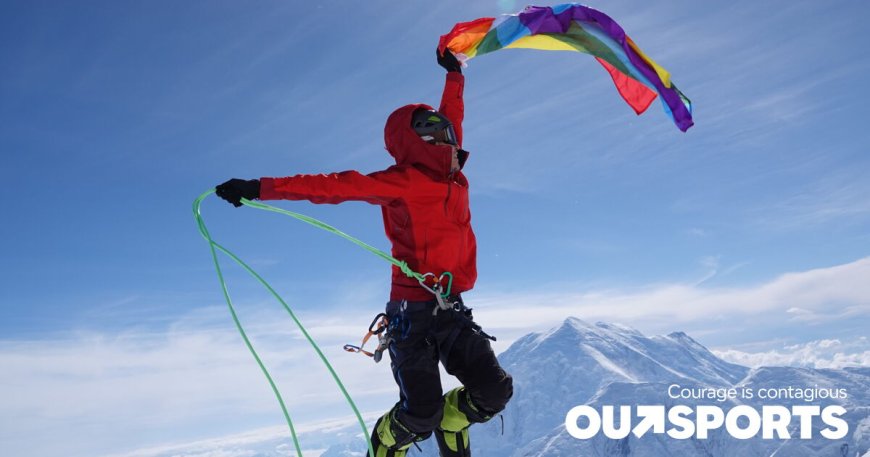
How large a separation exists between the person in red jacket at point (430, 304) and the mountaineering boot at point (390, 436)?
1cm

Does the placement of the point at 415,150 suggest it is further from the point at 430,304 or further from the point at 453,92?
the point at 430,304

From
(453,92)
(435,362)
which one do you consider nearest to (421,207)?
(435,362)

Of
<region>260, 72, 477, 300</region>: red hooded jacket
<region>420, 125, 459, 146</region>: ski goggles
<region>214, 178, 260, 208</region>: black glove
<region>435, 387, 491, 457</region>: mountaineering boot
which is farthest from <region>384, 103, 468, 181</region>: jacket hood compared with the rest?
→ <region>435, 387, 491, 457</region>: mountaineering boot

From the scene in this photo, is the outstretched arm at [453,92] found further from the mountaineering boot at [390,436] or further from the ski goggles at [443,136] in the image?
the mountaineering boot at [390,436]

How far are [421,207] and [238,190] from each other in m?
2.01

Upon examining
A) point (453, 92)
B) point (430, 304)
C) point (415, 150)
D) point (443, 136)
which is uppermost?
point (453, 92)

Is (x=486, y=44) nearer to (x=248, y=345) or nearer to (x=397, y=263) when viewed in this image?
(x=397, y=263)

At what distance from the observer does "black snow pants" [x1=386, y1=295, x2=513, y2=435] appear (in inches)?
272

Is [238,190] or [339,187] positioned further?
[339,187]

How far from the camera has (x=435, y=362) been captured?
7148 mm

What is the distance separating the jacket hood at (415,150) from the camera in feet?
23.5

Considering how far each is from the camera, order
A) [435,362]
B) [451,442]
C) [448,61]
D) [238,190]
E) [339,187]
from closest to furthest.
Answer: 1. [238,190]
2. [339,187]
3. [435,362]
4. [451,442]
5. [448,61]

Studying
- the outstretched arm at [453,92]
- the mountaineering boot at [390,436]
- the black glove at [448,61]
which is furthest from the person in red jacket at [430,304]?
the black glove at [448,61]

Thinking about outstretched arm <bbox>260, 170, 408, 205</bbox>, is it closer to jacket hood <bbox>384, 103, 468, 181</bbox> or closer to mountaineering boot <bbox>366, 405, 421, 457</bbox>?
jacket hood <bbox>384, 103, 468, 181</bbox>
